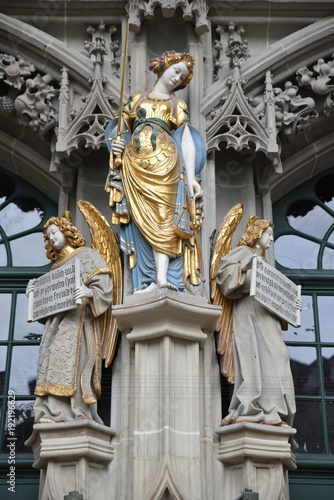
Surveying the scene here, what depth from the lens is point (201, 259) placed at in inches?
369

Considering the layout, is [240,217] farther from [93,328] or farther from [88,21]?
[88,21]

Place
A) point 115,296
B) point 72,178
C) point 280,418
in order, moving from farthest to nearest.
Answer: point 72,178, point 115,296, point 280,418

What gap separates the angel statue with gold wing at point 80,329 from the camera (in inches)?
347

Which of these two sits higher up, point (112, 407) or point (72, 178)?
point (72, 178)

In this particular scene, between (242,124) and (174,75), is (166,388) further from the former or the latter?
(174,75)

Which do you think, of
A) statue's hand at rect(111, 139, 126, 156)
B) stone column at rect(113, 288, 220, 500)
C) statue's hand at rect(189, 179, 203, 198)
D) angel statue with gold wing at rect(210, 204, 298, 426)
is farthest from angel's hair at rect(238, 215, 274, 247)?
statue's hand at rect(111, 139, 126, 156)

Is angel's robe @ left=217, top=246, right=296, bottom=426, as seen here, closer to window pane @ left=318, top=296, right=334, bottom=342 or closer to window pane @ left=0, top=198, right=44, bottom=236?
window pane @ left=318, top=296, right=334, bottom=342

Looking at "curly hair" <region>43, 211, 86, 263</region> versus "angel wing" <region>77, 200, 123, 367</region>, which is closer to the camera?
"angel wing" <region>77, 200, 123, 367</region>

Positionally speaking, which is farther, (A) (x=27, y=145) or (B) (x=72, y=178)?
(A) (x=27, y=145)

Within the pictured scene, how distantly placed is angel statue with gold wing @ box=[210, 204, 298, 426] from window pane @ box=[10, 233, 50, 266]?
7.16 ft

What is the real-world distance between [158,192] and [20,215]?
2.37m

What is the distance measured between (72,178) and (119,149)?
94 centimetres

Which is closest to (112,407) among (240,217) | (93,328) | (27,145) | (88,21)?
(93,328)

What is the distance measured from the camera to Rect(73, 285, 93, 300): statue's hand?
29.5 feet
